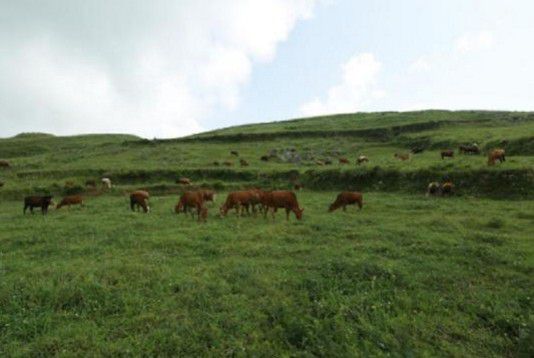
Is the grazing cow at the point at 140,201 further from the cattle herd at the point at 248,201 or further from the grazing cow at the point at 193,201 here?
the grazing cow at the point at 193,201

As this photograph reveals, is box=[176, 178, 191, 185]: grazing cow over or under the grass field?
over

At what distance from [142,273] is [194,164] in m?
33.0

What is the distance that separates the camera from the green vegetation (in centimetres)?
1068

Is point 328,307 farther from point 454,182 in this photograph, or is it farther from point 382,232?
point 454,182

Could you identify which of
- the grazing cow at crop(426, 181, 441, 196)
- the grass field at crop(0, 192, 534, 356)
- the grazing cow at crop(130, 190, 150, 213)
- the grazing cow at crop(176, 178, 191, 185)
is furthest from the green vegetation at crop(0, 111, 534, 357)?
the grazing cow at crop(176, 178, 191, 185)

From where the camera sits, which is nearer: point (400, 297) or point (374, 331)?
point (374, 331)

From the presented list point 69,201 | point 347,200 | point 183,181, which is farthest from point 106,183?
point 347,200

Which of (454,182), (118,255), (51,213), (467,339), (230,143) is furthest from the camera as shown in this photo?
(230,143)

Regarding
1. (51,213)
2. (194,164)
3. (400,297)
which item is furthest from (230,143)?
(400,297)

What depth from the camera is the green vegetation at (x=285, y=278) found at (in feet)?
35.0

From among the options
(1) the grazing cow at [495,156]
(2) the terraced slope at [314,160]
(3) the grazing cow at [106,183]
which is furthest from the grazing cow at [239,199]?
(3) the grazing cow at [106,183]

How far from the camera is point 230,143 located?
6500cm

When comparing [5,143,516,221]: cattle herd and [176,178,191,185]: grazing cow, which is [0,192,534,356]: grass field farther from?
[176,178,191,185]: grazing cow

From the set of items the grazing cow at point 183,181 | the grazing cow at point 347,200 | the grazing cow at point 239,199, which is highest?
the grazing cow at point 183,181
